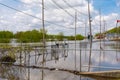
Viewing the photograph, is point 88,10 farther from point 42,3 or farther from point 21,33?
point 21,33

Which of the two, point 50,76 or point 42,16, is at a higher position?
point 42,16

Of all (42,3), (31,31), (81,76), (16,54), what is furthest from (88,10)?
(31,31)

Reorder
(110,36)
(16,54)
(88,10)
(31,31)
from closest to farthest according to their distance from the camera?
(16,54) < (88,10) < (31,31) < (110,36)

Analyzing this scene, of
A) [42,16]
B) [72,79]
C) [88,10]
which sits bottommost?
[72,79]

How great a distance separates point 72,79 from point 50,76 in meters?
1.46

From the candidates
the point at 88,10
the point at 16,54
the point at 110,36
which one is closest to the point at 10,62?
the point at 16,54

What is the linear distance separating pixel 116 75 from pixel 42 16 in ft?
52.8

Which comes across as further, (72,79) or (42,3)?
(42,3)

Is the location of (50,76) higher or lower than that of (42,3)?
lower

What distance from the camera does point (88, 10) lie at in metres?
47.1

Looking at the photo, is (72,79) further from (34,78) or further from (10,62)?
(10,62)

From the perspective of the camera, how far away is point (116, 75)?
40.6ft

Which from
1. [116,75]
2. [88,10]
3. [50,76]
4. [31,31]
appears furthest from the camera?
[31,31]

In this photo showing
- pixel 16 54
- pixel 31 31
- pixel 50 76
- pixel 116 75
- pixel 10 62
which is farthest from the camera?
pixel 31 31
